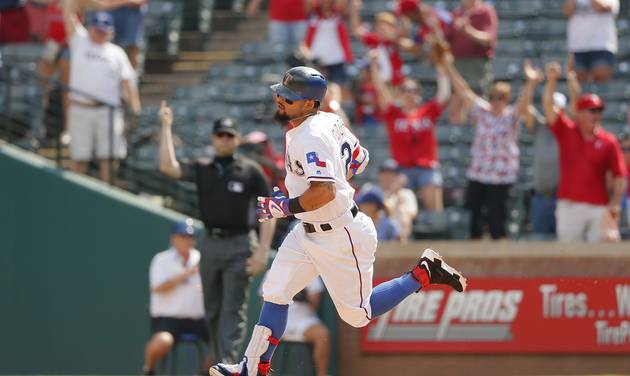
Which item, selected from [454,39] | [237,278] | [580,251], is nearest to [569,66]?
[454,39]

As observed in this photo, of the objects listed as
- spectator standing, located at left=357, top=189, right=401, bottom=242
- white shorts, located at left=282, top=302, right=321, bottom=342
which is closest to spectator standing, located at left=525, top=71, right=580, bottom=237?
spectator standing, located at left=357, top=189, right=401, bottom=242

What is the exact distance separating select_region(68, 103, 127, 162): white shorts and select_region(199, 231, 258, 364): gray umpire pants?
2.87 metres

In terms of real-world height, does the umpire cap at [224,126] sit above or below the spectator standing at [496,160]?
above

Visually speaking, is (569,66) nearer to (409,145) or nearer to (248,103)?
(409,145)

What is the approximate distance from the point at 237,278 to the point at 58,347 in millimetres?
3416

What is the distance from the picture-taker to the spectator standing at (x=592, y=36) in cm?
1308

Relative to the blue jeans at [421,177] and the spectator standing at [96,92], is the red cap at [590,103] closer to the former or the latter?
the blue jeans at [421,177]

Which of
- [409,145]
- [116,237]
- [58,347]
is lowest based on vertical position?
[58,347]

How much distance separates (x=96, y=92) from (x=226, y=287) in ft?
11.7

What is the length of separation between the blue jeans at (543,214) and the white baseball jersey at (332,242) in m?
4.46

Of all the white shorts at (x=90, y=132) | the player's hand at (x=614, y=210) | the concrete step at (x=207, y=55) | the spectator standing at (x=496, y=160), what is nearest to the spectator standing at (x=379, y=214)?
the spectator standing at (x=496, y=160)

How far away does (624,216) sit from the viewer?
40.2ft

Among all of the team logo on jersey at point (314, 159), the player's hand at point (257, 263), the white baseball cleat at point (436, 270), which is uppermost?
the team logo on jersey at point (314, 159)

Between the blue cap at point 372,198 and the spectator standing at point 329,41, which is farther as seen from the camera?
the spectator standing at point 329,41
